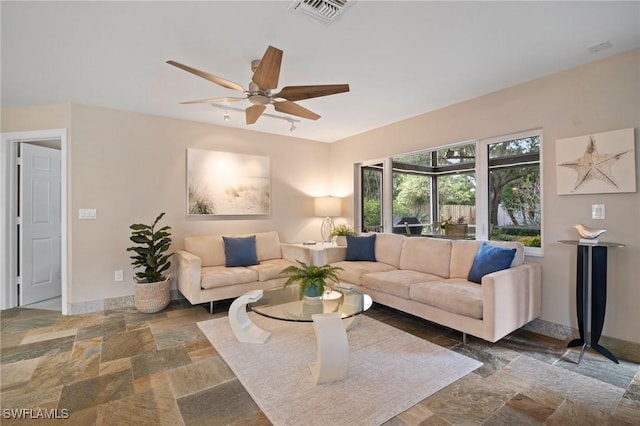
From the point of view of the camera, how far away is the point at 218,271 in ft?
12.4

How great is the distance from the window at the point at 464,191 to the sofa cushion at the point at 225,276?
90.4 inches

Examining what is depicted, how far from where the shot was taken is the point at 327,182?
5867 millimetres

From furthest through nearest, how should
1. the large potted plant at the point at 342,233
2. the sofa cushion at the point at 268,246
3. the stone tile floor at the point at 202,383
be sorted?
the large potted plant at the point at 342,233 < the sofa cushion at the point at 268,246 < the stone tile floor at the point at 202,383

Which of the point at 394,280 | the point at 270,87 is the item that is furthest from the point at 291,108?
the point at 394,280

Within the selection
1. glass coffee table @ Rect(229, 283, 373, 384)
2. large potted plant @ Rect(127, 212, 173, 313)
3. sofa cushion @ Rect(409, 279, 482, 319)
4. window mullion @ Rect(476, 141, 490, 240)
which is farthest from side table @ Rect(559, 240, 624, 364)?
large potted plant @ Rect(127, 212, 173, 313)

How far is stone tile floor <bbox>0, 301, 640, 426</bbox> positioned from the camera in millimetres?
1835

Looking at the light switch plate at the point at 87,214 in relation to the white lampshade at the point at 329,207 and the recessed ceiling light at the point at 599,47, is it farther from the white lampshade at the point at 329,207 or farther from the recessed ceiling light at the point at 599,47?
the recessed ceiling light at the point at 599,47

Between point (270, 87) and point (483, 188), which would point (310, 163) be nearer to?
point (483, 188)

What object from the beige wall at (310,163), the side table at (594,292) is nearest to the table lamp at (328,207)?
the beige wall at (310,163)

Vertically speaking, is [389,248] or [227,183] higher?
[227,183]

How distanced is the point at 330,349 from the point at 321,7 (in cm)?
228

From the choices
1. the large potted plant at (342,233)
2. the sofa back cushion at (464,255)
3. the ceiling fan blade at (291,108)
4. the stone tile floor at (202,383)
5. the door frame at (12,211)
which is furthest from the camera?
the large potted plant at (342,233)

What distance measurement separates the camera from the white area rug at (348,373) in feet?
6.11

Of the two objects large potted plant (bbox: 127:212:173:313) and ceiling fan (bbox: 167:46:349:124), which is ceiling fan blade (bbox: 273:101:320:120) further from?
large potted plant (bbox: 127:212:173:313)
